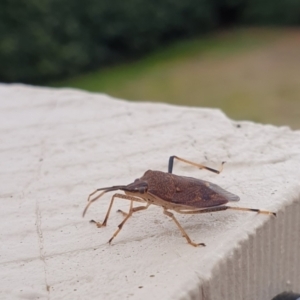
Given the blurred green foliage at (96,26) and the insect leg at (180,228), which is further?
the blurred green foliage at (96,26)

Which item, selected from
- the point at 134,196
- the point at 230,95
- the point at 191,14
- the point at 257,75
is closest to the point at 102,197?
the point at 134,196

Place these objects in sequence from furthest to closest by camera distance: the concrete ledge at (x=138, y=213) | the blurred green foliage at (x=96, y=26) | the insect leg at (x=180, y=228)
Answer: the blurred green foliage at (x=96, y=26), the insect leg at (x=180, y=228), the concrete ledge at (x=138, y=213)

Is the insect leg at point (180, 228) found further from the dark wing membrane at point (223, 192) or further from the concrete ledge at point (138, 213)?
the dark wing membrane at point (223, 192)

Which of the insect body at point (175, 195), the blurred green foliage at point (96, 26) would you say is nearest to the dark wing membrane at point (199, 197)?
the insect body at point (175, 195)

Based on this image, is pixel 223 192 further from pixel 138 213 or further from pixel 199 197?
pixel 138 213

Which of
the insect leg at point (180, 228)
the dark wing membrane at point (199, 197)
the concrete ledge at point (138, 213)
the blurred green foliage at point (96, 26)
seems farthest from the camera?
→ the blurred green foliage at point (96, 26)

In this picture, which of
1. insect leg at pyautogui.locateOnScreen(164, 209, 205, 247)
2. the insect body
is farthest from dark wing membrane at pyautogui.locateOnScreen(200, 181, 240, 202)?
insect leg at pyautogui.locateOnScreen(164, 209, 205, 247)
